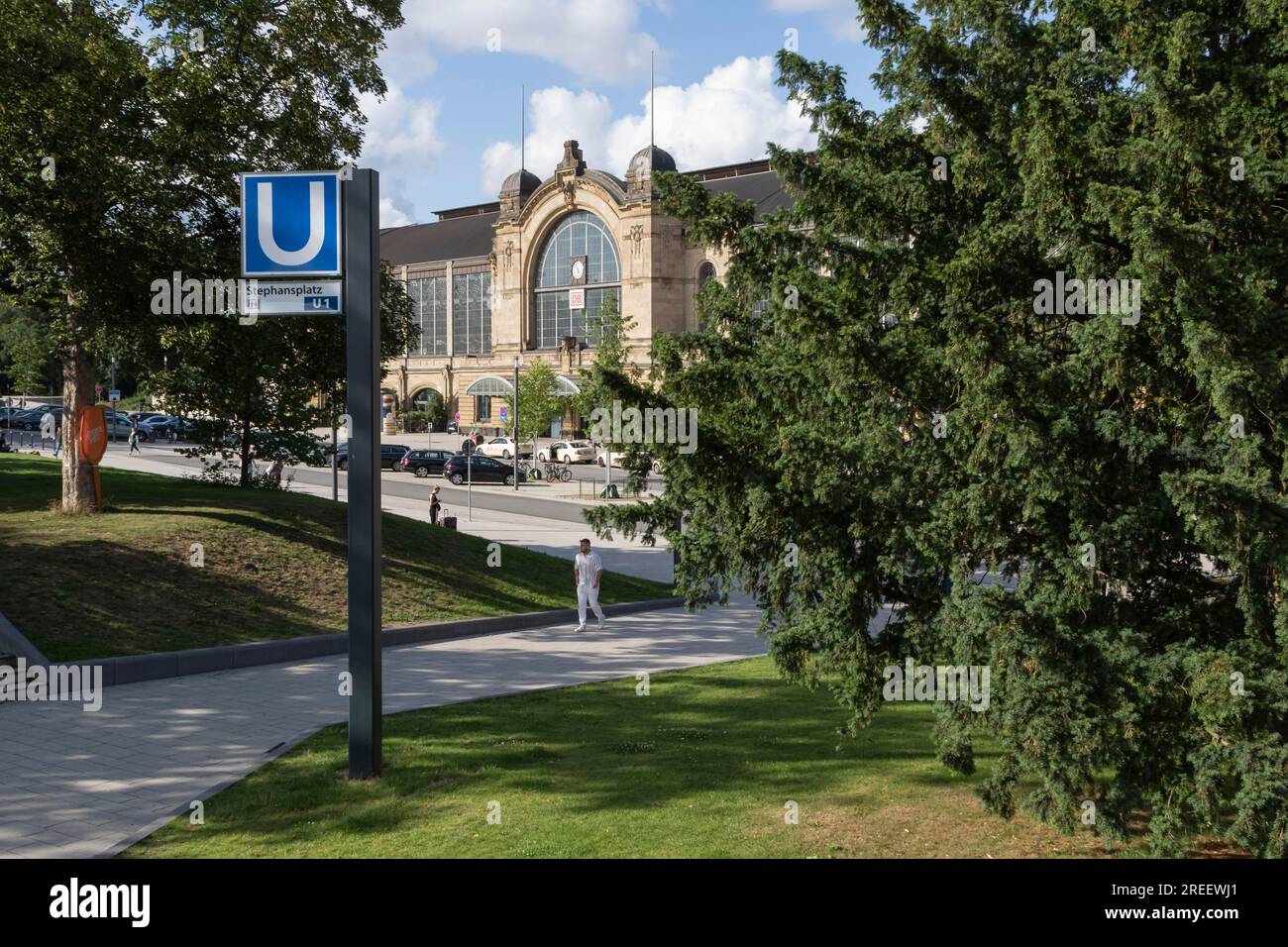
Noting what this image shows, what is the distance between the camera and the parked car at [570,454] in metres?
61.2

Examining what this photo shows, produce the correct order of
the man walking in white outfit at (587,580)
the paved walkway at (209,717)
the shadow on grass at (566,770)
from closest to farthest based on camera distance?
1. the shadow on grass at (566,770)
2. the paved walkway at (209,717)
3. the man walking in white outfit at (587,580)

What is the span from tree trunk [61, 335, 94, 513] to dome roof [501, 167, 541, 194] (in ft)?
220

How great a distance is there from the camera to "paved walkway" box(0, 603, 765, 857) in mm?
8578

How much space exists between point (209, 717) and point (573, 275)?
70297 mm

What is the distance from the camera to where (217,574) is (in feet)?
55.3

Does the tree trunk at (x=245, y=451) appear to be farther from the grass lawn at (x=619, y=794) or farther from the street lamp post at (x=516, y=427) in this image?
the street lamp post at (x=516, y=427)

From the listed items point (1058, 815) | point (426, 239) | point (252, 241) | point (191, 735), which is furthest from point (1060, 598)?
point (426, 239)

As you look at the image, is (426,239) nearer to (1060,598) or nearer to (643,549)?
(643,549)

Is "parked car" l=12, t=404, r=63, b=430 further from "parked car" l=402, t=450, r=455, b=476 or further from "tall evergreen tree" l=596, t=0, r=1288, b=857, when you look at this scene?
"tall evergreen tree" l=596, t=0, r=1288, b=857

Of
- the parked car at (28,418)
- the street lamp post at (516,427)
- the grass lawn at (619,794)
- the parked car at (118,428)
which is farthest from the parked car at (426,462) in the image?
the grass lawn at (619,794)

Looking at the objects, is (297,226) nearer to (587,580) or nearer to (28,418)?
(587,580)

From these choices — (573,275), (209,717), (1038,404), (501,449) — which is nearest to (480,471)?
(501,449)

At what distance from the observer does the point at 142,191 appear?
1709cm

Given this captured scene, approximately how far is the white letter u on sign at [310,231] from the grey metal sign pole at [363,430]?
0.68ft
